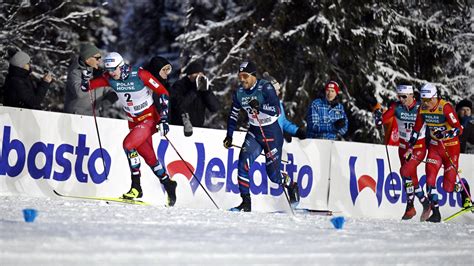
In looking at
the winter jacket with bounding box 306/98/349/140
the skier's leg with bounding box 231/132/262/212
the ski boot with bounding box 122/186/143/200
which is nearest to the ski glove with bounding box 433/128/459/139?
the winter jacket with bounding box 306/98/349/140

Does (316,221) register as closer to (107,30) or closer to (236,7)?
(236,7)

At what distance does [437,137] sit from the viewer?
43.9 ft

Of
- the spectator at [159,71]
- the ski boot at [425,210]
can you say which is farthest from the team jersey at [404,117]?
the spectator at [159,71]

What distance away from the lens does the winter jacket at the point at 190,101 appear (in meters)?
12.6

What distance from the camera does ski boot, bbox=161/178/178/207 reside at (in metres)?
11.6

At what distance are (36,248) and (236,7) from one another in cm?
1957

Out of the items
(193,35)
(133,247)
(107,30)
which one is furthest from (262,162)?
(107,30)

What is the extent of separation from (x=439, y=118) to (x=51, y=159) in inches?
228

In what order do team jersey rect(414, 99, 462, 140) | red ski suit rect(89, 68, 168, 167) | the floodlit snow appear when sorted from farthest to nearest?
team jersey rect(414, 99, 462, 140)
red ski suit rect(89, 68, 168, 167)
the floodlit snow

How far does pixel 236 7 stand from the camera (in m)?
25.2

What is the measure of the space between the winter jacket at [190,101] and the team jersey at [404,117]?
3.02 meters

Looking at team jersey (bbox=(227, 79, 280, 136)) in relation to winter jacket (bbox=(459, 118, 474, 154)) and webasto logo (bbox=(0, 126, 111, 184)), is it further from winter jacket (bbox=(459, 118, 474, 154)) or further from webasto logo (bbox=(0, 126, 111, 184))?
winter jacket (bbox=(459, 118, 474, 154))

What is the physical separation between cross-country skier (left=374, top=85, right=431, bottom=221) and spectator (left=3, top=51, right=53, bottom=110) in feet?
17.0

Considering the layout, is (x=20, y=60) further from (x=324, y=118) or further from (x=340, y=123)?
(x=340, y=123)
